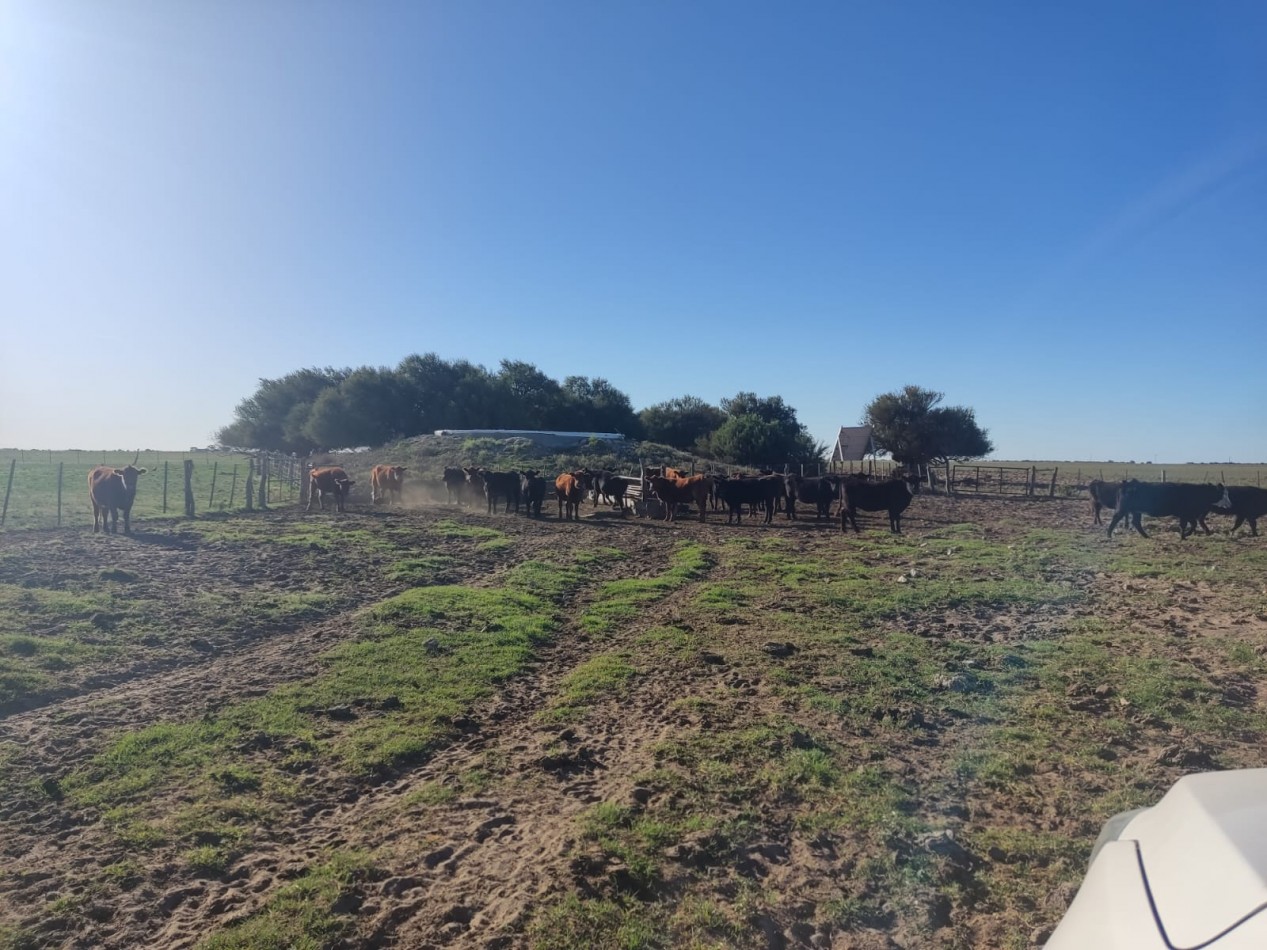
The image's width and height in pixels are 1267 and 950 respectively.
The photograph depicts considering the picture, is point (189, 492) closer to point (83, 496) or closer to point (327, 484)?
point (327, 484)

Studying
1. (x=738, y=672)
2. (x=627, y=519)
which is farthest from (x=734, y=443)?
(x=738, y=672)

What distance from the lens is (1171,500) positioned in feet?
70.7

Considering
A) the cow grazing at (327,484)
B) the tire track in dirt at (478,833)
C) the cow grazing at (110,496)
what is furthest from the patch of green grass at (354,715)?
the cow grazing at (327,484)

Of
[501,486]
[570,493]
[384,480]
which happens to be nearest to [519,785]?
[570,493]

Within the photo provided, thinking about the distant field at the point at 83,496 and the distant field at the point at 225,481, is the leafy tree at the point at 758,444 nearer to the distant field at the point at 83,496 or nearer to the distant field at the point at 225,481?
the distant field at the point at 225,481

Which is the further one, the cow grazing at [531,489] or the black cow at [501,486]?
the black cow at [501,486]

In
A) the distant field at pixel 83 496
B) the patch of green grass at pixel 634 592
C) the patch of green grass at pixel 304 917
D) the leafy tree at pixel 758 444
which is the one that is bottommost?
the patch of green grass at pixel 304 917

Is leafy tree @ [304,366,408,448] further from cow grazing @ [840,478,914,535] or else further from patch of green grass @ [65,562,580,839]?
patch of green grass @ [65,562,580,839]

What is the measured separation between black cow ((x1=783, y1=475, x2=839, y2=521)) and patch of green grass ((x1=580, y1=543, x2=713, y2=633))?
32.5 ft

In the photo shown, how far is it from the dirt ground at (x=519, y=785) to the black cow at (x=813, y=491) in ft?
45.1

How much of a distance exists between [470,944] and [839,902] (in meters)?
2.02

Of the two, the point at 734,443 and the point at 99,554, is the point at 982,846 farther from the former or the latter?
the point at 734,443

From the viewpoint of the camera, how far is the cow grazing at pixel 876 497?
23.8m

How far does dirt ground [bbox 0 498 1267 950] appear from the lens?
429 centimetres
